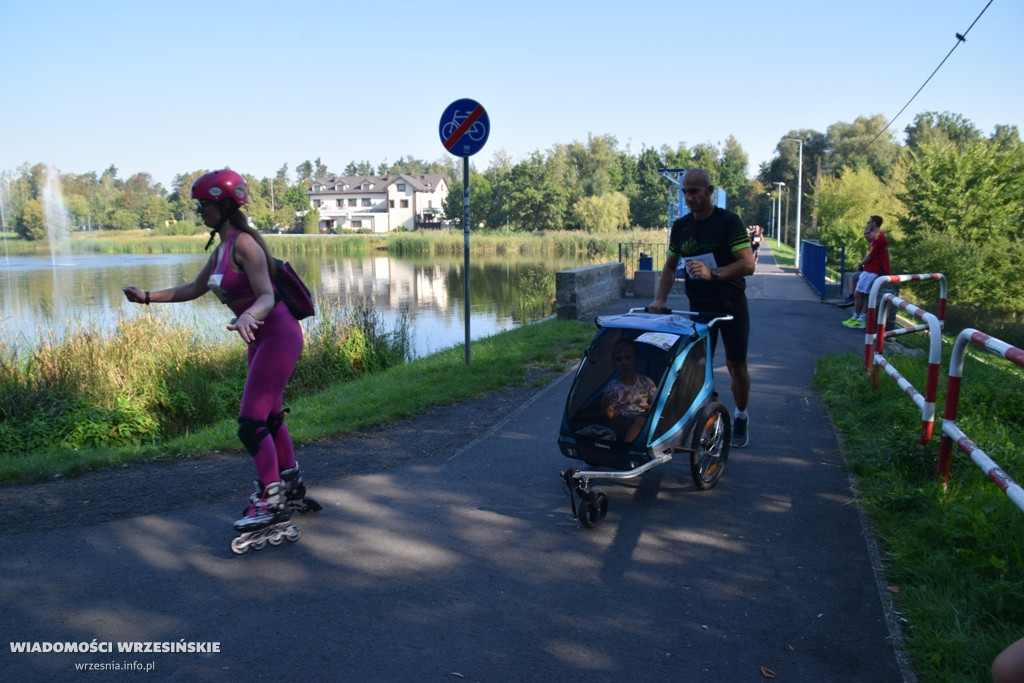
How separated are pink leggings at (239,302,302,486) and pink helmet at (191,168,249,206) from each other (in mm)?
648

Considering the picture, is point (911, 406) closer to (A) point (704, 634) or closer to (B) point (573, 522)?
(B) point (573, 522)

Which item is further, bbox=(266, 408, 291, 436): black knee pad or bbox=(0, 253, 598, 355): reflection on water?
bbox=(0, 253, 598, 355): reflection on water

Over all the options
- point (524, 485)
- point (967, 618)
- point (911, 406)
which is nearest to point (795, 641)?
point (967, 618)

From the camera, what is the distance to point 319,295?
56.5 feet

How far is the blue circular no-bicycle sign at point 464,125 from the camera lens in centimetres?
930

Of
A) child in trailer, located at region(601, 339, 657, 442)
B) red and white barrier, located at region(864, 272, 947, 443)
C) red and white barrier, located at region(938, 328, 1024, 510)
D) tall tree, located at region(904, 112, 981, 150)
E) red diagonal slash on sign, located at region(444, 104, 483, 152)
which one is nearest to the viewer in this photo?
red and white barrier, located at region(938, 328, 1024, 510)

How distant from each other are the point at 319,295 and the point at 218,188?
1338cm

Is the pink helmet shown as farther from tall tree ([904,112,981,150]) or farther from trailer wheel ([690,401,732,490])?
tall tree ([904,112,981,150])

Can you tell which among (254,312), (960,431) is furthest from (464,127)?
(960,431)

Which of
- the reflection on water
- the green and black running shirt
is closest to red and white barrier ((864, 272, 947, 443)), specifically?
the green and black running shirt

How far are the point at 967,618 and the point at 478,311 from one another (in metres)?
18.0

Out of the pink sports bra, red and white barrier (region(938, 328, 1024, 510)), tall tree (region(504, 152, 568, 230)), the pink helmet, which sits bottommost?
red and white barrier (region(938, 328, 1024, 510))

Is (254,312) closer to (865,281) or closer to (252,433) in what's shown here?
(252,433)

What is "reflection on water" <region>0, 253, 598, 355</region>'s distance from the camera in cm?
1399
